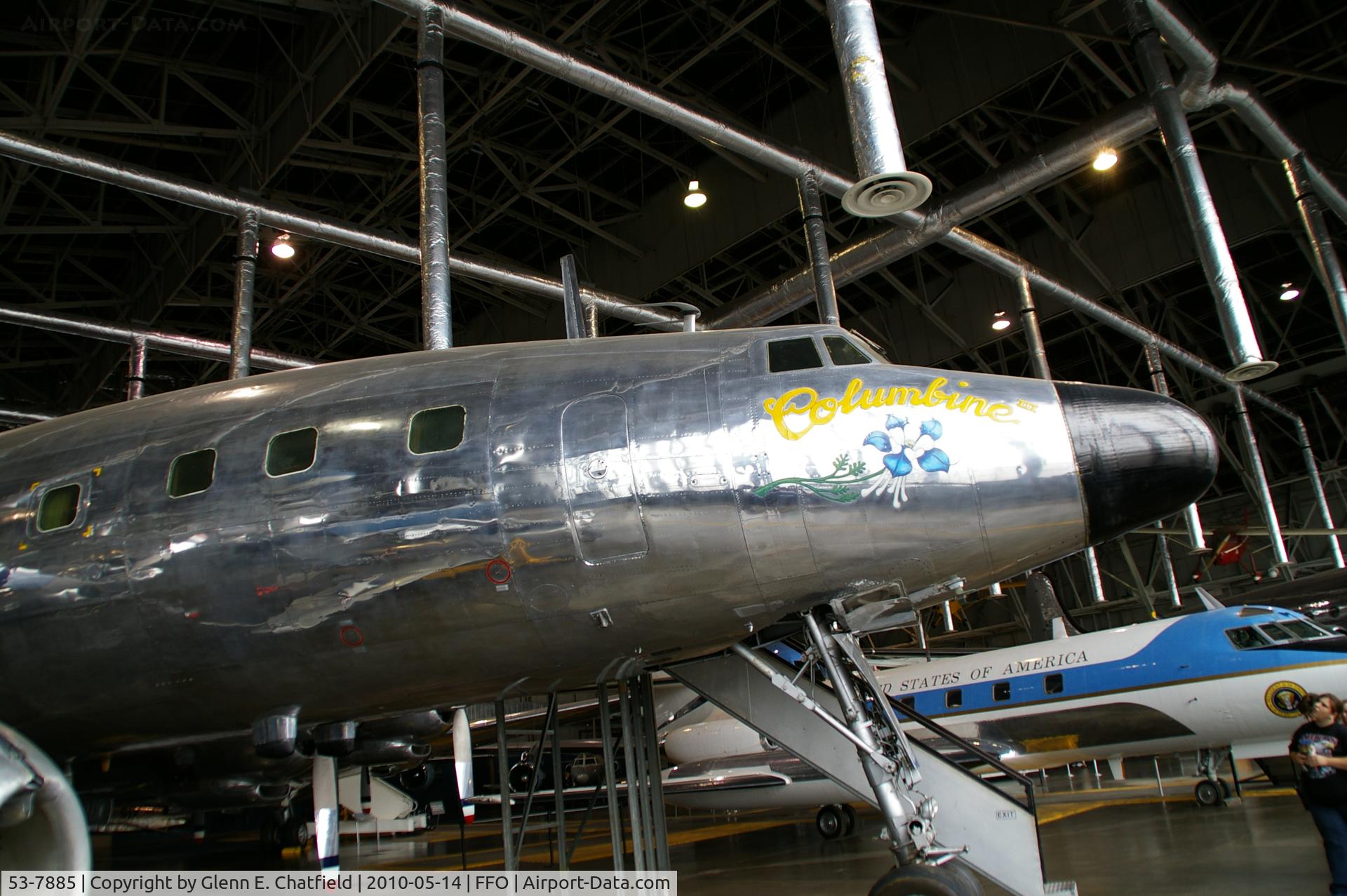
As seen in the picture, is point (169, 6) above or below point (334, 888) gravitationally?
above

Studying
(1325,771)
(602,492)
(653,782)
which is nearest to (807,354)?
(602,492)

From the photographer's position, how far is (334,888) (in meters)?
6.23

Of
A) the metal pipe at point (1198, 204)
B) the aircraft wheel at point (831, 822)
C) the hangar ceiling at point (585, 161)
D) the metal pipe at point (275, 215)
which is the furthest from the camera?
the hangar ceiling at point (585, 161)

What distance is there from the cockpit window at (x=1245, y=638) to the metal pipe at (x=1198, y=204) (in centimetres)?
421

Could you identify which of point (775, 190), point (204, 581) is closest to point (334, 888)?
point (204, 581)

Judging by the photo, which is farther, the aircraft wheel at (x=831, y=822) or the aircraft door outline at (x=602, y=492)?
the aircraft wheel at (x=831, y=822)

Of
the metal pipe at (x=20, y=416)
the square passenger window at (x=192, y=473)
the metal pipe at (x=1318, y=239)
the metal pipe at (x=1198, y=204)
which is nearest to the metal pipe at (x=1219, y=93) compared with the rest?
the metal pipe at (x=1318, y=239)

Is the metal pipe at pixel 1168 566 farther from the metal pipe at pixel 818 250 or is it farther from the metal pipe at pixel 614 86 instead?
the metal pipe at pixel 614 86

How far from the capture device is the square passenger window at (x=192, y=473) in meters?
6.36

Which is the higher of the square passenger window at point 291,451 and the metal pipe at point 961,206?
the metal pipe at point 961,206

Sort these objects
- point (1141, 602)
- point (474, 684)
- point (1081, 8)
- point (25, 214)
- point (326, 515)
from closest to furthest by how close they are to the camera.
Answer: point (326, 515) → point (474, 684) → point (1081, 8) → point (25, 214) → point (1141, 602)

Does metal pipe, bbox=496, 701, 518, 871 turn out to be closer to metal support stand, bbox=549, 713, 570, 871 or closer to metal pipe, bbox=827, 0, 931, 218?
metal support stand, bbox=549, 713, 570, 871

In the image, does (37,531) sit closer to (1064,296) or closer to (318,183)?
(318,183)

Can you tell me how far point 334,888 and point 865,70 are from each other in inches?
312
